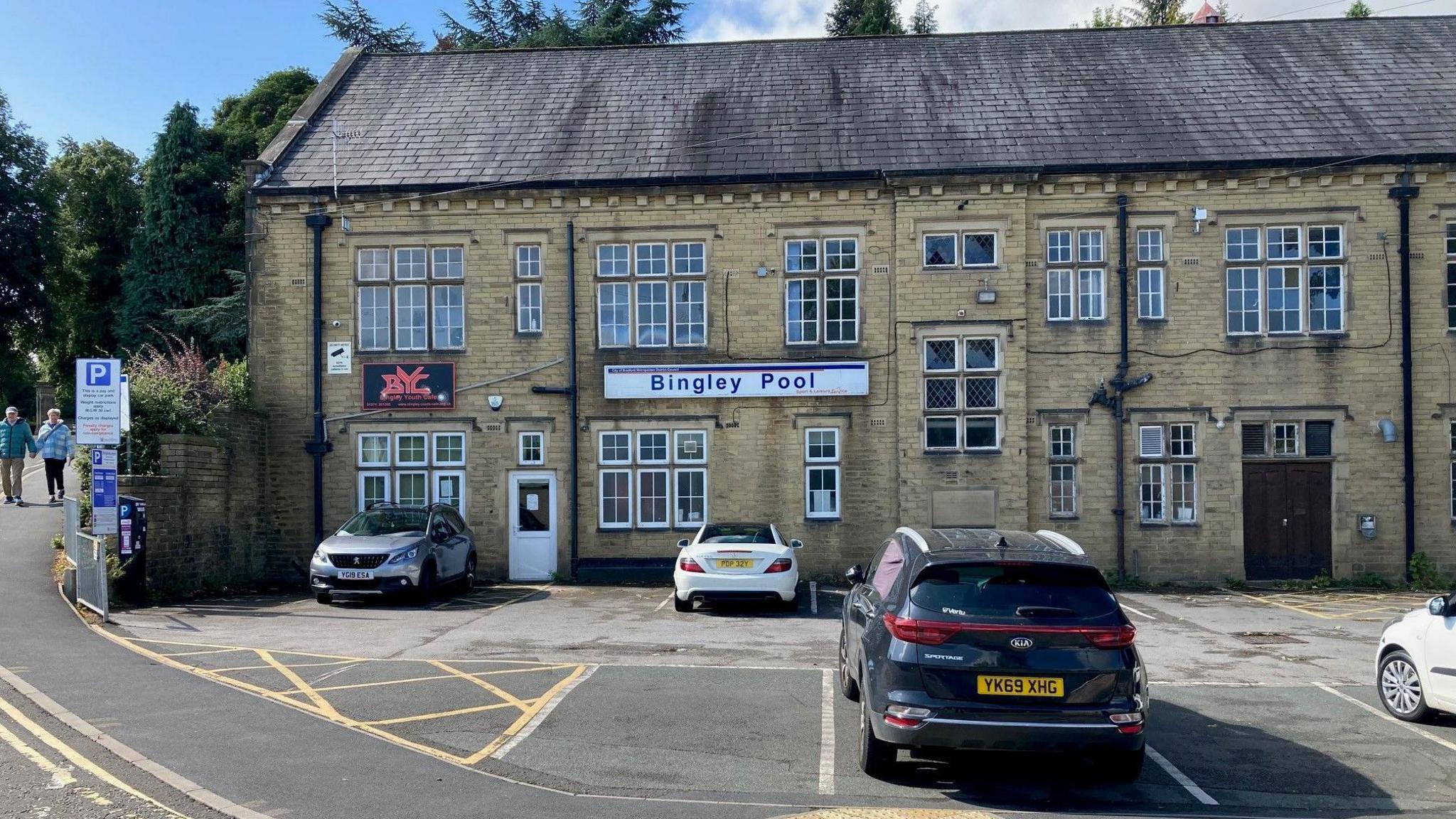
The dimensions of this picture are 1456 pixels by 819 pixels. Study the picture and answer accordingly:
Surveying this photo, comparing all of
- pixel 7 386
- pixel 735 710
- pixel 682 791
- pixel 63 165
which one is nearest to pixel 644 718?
pixel 735 710

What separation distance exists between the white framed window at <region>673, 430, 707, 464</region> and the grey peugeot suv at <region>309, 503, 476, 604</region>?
4394mm

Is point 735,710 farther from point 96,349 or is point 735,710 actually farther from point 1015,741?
point 96,349

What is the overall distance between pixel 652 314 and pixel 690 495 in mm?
3440

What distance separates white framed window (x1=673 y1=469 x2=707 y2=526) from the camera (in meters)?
21.2

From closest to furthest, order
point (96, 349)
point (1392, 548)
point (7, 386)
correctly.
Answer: point (1392, 548)
point (96, 349)
point (7, 386)

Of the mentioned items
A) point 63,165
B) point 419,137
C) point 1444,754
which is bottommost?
point 1444,754

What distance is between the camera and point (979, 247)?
2088 centimetres

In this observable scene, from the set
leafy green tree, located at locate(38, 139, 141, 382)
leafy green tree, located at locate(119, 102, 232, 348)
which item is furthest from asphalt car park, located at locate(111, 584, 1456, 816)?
leafy green tree, located at locate(38, 139, 141, 382)

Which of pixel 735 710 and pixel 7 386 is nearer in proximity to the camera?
pixel 735 710

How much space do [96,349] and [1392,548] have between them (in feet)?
145

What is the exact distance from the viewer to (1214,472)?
20562 mm

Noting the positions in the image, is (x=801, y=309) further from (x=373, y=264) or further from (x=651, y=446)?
(x=373, y=264)

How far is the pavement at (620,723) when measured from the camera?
24.4ft

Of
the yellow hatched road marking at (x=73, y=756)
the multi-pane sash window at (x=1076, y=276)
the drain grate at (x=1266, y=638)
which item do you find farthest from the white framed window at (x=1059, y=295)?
the yellow hatched road marking at (x=73, y=756)
